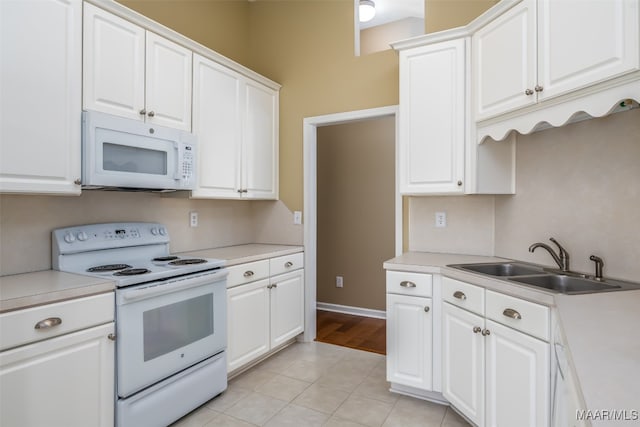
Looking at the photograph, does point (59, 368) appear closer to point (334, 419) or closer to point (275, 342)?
point (334, 419)

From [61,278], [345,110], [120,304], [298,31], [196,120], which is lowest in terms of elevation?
[120,304]

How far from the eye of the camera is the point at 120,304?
172 cm

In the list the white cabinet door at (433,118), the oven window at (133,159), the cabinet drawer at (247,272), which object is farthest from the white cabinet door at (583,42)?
the oven window at (133,159)

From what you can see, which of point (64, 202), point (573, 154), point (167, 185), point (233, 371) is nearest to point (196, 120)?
point (167, 185)

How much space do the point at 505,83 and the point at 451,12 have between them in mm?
1031

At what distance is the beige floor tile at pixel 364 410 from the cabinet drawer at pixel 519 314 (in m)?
0.90

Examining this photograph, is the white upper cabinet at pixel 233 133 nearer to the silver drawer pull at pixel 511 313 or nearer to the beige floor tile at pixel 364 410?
the beige floor tile at pixel 364 410

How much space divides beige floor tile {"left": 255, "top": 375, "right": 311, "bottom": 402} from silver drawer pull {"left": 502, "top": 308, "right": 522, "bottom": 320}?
1.44 m

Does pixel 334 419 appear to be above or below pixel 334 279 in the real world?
below

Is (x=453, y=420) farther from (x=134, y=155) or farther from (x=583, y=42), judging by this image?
(x=134, y=155)

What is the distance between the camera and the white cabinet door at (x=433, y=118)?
2.33 m

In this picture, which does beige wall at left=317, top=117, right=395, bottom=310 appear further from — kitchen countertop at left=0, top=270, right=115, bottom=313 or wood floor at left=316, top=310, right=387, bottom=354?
kitchen countertop at left=0, top=270, right=115, bottom=313

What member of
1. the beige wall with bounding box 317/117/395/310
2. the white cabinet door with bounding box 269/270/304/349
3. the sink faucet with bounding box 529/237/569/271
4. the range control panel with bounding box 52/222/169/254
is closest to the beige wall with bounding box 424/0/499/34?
the beige wall with bounding box 317/117/395/310

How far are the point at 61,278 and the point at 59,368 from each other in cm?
45
